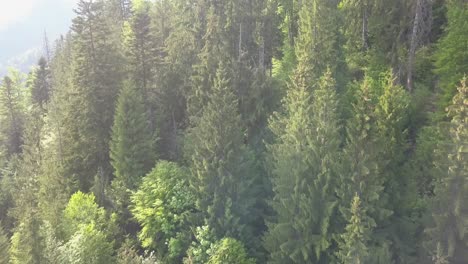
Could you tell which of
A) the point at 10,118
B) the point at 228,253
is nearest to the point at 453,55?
the point at 228,253

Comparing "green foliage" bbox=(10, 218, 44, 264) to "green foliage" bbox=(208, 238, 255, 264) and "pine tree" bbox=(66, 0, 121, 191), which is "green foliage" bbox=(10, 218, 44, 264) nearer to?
"green foliage" bbox=(208, 238, 255, 264)

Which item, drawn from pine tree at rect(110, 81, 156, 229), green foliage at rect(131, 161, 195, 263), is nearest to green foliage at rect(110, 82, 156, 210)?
pine tree at rect(110, 81, 156, 229)

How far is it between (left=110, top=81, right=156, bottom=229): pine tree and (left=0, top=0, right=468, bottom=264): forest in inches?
4.4

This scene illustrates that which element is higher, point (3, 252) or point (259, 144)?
point (259, 144)

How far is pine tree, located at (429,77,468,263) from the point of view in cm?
2052

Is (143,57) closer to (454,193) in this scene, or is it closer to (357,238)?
(357,238)

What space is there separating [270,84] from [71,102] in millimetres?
Result: 18398

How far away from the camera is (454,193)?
2131cm

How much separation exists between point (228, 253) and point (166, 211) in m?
6.01

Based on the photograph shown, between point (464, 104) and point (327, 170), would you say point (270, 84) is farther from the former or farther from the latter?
point (464, 104)

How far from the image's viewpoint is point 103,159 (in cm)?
3728

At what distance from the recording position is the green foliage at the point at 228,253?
25.0 m

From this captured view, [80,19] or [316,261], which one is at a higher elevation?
[80,19]

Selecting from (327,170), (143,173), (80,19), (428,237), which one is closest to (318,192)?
(327,170)
